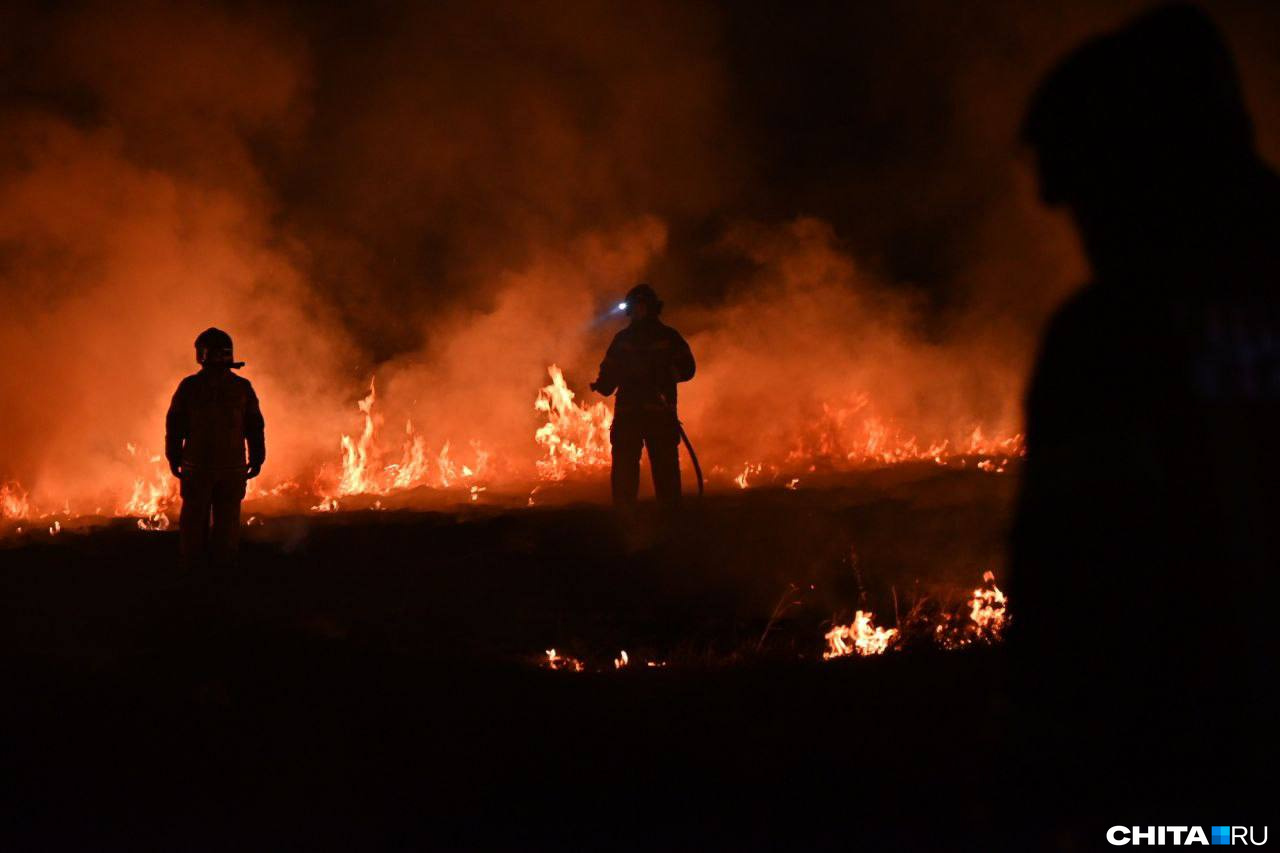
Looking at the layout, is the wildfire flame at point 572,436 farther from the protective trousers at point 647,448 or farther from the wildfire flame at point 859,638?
the wildfire flame at point 859,638

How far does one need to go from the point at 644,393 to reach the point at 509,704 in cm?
479

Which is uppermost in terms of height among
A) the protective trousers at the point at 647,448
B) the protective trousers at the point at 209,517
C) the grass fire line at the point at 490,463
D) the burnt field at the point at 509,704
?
the grass fire line at the point at 490,463

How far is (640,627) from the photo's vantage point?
231 inches

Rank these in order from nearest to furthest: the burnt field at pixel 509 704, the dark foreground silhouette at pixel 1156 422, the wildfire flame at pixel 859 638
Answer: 1. the dark foreground silhouette at pixel 1156 422
2. the burnt field at pixel 509 704
3. the wildfire flame at pixel 859 638

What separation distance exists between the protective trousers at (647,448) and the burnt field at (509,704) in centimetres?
133

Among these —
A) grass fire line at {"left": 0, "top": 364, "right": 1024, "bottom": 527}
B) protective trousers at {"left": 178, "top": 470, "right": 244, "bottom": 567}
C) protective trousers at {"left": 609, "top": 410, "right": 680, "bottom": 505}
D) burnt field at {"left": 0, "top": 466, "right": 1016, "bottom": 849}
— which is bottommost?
burnt field at {"left": 0, "top": 466, "right": 1016, "bottom": 849}

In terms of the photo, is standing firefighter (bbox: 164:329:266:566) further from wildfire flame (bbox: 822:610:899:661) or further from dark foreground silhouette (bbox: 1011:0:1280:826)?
dark foreground silhouette (bbox: 1011:0:1280:826)

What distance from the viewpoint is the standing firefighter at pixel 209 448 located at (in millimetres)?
6805

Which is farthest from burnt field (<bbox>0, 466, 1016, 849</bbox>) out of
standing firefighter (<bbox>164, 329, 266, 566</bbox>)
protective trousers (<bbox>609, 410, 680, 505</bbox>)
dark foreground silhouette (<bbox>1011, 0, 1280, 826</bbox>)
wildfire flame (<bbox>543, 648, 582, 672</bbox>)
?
protective trousers (<bbox>609, 410, 680, 505</bbox>)

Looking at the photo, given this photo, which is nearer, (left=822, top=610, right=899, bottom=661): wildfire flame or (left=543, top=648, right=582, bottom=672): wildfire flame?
(left=543, top=648, right=582, bottom=672): wildfire flame

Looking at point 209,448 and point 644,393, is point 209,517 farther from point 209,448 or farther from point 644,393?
point 644,393

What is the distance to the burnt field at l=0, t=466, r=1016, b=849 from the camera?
2.87 metres

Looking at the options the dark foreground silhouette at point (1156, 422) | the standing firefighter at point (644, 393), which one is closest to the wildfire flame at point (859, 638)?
the standing firefighter at point (644, 393)

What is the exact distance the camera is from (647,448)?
332 inches
